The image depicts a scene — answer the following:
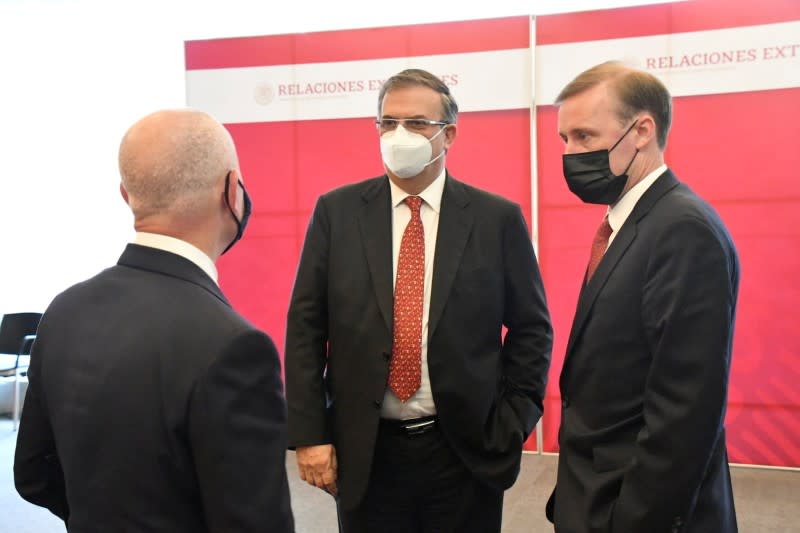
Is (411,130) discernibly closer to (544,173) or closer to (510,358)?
(510,358)

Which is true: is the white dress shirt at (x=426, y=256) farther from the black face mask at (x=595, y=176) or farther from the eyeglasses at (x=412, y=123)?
the black face mask at (x=595, y=176)

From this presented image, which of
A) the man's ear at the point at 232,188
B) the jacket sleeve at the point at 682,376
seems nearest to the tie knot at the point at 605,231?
the jacket sleeve at the point at 682,376

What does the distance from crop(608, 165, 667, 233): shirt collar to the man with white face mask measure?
15.5 inches

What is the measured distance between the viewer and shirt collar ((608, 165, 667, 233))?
1.75 m

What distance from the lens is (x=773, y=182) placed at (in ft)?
13.7

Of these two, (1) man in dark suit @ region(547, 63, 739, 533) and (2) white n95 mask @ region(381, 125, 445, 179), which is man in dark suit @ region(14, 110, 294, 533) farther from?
(2) white n95 mask @ region(381, 125, 445, 179)

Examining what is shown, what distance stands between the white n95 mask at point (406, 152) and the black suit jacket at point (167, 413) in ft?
3.39

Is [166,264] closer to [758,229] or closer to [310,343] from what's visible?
[310,343]

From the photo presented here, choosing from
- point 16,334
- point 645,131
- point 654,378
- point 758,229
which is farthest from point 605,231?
point 16,334

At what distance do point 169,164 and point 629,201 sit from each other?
109cm

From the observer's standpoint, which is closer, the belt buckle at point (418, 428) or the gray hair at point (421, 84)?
the belt buckle at point (418, 428)

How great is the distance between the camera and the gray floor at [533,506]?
3695mm

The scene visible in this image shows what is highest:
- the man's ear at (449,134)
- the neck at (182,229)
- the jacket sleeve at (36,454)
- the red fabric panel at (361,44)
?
the red fabric panel at (361,44)

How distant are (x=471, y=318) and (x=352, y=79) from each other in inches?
117
